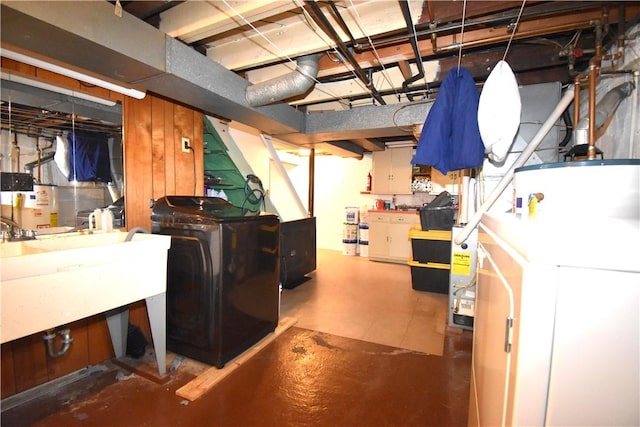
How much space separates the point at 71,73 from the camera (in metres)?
1.87

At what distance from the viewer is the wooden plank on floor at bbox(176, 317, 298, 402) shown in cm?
180

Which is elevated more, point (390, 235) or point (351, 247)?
point (390, 235)

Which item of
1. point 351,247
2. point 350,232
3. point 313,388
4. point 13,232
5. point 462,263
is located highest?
point 13,232

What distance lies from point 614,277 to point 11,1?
6.88 feet

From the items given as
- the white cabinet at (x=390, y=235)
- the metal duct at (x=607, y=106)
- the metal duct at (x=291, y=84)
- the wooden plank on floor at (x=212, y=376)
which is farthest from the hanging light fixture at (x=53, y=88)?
the white cabinet at (x=390, y=235)

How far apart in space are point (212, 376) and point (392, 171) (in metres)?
4.75

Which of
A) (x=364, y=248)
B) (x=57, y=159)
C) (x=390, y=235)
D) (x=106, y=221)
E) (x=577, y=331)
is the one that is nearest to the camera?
(x=577, y=331)

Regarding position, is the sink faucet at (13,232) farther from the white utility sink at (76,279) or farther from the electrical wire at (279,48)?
the electrical wire at (279,48)

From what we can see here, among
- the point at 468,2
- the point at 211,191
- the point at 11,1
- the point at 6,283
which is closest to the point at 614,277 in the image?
the point at 468,2

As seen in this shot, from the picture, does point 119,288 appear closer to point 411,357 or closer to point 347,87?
point 411,357

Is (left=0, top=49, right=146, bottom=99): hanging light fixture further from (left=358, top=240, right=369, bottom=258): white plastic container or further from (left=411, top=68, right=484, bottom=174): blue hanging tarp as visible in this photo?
(left=358, top=240, right=369, bottom=258): white plastic container

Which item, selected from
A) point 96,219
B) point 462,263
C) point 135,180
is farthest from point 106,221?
point 462,263

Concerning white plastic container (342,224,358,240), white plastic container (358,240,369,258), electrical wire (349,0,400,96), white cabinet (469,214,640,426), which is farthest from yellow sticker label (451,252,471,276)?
white plastic container (342,224,358,240)

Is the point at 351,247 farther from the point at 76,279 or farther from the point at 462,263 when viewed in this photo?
the point at 76,279
